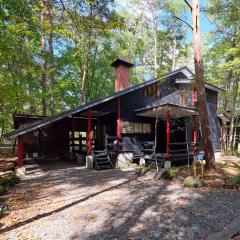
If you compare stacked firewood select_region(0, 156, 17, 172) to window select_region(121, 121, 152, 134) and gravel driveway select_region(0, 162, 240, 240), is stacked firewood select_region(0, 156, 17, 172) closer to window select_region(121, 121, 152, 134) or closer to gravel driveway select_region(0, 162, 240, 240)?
gravel driveway select_region(0, 162, 240, 240)

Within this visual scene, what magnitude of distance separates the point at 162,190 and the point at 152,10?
2409cm

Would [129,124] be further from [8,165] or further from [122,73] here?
[8,165]

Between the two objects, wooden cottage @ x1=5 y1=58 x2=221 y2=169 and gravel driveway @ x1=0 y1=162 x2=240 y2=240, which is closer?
gravel driveway @ x1=0 y1=162 x2=240 y2=240

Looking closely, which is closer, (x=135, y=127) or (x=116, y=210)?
(x=116, y=210)

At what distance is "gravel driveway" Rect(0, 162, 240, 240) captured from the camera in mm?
4379

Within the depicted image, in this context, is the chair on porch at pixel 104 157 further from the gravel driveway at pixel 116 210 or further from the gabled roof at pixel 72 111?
the gravel driveway at pixel 116 210

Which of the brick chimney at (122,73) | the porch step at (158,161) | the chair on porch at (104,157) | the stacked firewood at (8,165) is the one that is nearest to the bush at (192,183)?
the porch step at (158,161)

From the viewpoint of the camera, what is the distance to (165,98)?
629 inches

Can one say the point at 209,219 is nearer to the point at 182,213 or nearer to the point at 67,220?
the point at 182,213

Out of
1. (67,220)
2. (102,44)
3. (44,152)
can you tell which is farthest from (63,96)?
(67,220)

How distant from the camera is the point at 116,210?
551 cm

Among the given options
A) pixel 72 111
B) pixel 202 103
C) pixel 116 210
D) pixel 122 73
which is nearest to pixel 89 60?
pixel 122 73

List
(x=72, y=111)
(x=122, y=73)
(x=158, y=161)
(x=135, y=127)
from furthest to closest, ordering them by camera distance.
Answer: (x=122, y=73), (x=135, y=127), (x=158, y=161), (x=72, y=111)

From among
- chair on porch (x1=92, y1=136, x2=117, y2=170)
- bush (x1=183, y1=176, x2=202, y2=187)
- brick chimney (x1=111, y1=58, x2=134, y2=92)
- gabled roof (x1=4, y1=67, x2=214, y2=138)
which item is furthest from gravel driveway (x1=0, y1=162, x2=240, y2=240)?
brick chimney (x1=111, y1=58, x2=134, y2=92)
